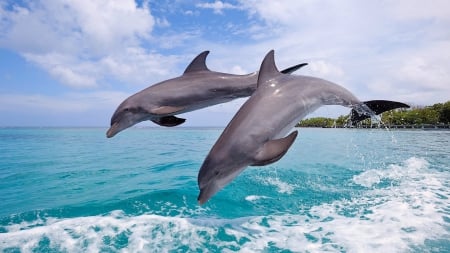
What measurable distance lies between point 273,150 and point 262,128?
0.40 metres

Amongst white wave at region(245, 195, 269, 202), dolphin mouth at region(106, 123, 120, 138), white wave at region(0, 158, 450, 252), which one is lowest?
white wave at region(0, 158, 450, 252)

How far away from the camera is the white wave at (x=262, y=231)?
723cm

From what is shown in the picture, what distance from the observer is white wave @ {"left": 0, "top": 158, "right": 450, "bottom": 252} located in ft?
23.7

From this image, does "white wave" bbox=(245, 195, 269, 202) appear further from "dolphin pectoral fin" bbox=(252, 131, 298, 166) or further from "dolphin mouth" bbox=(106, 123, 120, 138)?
"dolphin pectoral fin" bbox=(252, 131, 298, 166)

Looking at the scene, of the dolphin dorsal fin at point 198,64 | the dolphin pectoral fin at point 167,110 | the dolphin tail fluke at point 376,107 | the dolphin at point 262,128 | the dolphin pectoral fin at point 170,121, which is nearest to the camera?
the dolphin at point 262,128

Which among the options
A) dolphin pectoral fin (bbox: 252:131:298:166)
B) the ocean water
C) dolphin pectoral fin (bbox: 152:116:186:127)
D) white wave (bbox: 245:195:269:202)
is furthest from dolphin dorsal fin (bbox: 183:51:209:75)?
white wave (bbox: 245:195:269:202)

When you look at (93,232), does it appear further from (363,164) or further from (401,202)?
(363,164)

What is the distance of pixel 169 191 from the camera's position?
12859mm

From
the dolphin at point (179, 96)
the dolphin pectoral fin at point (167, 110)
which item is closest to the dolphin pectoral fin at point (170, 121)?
the dolphin at point (179, 96)

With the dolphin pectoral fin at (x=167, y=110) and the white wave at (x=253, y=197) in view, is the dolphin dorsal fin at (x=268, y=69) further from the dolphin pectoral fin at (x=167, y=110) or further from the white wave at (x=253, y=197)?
the white wave at (x=253, y=197)

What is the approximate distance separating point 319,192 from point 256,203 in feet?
9.24

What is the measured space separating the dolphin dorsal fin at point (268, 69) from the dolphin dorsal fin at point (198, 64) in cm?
107

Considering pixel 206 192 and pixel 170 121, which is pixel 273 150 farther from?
pixel 170 121

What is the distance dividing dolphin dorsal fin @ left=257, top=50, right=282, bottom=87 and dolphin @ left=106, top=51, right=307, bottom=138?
0.31 m
